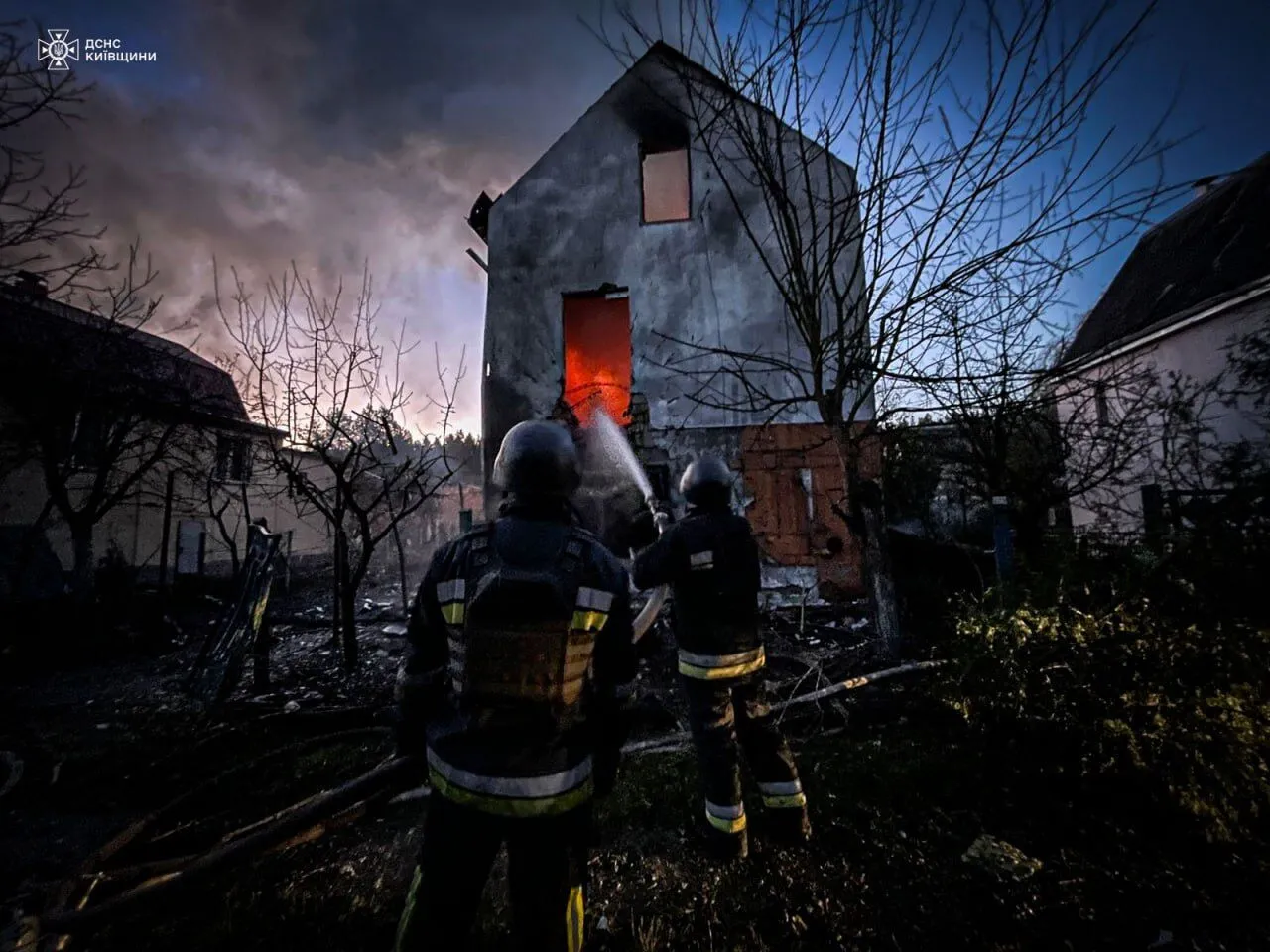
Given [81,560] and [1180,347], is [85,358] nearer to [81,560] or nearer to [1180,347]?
[81,560]

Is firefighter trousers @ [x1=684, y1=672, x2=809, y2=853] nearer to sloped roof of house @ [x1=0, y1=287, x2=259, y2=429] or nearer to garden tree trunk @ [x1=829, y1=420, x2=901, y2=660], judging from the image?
garden tree trunk @ [x1=829, y1=420, x2=901, y2=660]

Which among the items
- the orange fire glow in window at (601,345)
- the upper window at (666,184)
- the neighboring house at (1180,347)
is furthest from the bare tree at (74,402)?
the neighboring house at (1180,347)

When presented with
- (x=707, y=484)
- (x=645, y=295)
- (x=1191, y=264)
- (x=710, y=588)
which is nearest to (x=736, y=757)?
(x=710, y=588)

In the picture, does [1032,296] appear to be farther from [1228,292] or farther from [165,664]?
[165,664]

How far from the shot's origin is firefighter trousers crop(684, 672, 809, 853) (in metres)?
2.77

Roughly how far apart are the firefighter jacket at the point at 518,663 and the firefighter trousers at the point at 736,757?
4.09 feet

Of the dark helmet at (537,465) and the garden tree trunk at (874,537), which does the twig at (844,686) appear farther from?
the dark helmet at (537,465)

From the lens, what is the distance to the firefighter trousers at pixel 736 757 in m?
2.77

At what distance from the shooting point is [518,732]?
5.47 ft

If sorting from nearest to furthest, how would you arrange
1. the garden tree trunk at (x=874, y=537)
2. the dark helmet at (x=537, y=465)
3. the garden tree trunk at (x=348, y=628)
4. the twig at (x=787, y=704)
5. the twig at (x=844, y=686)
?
the dark helmet at (x=537, y=465) < the twig at (x=787, y=704) < the twig at (x=844, y=686) < the garden tree trunk at (x=874, y=537) < the garden tree trunk at (x=348, y=628)

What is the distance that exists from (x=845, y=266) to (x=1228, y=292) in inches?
281

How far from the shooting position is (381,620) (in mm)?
8586

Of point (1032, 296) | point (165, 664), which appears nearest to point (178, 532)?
point (165, 664)

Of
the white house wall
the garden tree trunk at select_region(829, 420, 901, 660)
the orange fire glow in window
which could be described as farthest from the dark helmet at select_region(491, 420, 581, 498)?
the orange fire glow in window
